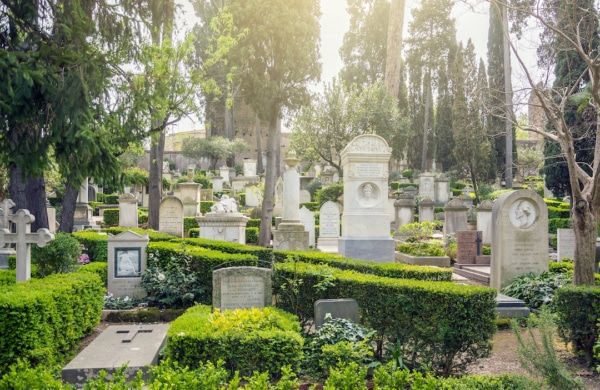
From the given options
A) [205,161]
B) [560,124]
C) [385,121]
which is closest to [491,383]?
[560,124]

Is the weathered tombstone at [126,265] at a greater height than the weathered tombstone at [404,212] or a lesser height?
lesser

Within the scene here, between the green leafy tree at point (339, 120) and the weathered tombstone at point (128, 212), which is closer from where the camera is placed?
the weathered tombstone at point (128, 212)

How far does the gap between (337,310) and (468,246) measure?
9.01 m

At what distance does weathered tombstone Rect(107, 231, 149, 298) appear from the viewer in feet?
33.3

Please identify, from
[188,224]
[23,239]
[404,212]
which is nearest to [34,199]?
[23,239]

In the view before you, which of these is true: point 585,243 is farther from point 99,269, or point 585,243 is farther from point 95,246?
point 95,246

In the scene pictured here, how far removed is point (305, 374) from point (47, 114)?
4753 millimetres

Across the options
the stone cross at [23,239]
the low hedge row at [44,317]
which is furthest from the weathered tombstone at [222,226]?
the stone cross at [23,239]

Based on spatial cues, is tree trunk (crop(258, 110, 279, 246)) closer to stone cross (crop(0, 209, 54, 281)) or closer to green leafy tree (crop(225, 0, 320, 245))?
green leafy tree (crop(225, 0, 320, 245))

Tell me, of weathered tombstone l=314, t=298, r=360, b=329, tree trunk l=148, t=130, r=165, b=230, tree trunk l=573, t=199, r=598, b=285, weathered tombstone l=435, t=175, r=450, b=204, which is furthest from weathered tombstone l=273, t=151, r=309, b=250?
weathered tombstone l=435, t=175, r=450, b=204

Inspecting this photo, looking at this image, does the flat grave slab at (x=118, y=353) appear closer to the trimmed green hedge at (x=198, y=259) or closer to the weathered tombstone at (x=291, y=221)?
the trimmed green hedge at (x=198, y=259)

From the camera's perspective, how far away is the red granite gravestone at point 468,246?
1423 centimetres

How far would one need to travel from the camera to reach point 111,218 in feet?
78.0

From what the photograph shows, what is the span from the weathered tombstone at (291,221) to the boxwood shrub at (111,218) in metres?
11.4
